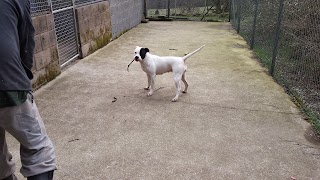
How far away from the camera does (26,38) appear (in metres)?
1.53

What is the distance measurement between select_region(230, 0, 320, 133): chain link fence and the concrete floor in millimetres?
175

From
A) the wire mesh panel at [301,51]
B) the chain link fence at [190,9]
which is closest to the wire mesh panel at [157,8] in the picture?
the chain link fence at [190,9]

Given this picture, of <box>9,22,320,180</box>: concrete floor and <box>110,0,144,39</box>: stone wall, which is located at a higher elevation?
<box>110,0,144,39</box>: stone wall

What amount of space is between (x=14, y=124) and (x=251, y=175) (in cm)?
174

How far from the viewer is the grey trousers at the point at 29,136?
1.48m

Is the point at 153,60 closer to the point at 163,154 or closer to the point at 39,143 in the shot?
Result: the point at 163,154

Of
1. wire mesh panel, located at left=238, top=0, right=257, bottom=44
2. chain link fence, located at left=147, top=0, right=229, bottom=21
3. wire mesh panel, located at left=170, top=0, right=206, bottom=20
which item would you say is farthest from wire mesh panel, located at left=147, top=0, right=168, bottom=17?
wire mesh panel, located at left=238, top=0, right=257, bottom=44

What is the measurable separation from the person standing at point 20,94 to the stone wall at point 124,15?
5.71 metres

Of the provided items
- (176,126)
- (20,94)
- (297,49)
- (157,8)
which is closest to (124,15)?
(157,8)

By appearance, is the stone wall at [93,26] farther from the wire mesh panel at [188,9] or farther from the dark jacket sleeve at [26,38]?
the wire mesh panel at [188,9]

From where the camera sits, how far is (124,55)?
5.87m

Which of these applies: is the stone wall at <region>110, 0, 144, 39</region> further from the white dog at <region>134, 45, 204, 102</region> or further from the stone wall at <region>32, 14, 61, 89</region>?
the white dog at <region>134, 45, 204, 102</region>

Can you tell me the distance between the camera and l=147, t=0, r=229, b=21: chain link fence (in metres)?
11.0

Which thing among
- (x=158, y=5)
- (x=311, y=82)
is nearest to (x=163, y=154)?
(x=311, y=82)
